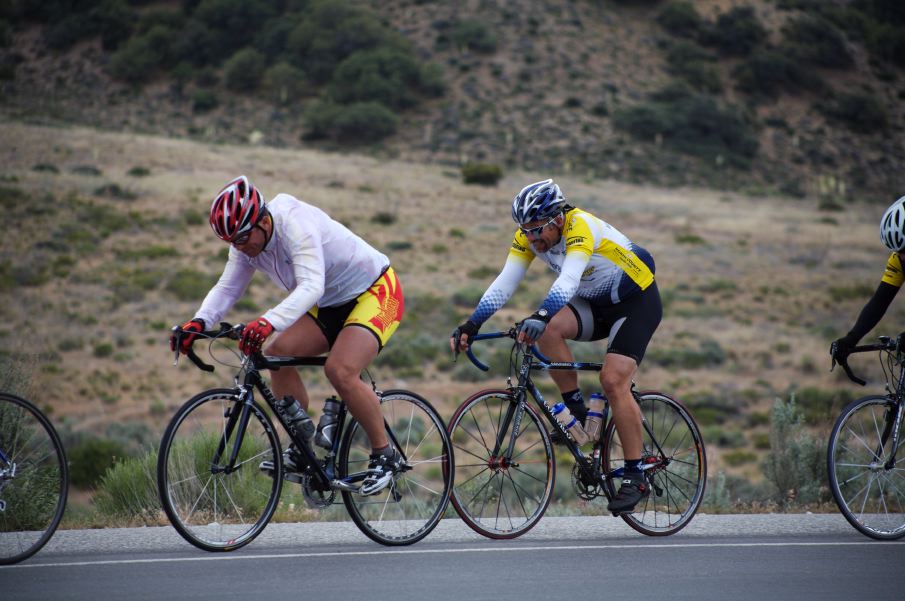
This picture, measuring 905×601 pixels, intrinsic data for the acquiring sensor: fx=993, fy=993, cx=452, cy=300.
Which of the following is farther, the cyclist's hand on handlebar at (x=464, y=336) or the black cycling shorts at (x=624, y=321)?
the black cycling shorts at (x=624, y=321)

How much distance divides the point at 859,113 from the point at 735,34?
1484 cm

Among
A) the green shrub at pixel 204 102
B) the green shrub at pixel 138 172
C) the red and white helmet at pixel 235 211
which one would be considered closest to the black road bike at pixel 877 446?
the red and white helmet at pixel 235 211

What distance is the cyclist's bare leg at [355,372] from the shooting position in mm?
5770

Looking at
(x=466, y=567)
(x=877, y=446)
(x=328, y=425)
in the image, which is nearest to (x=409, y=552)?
(x=466, y=567)

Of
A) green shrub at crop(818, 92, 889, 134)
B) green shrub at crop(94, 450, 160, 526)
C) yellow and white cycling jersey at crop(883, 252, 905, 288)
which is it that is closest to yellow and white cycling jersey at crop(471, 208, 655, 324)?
yellow and white cycling jersey at crop(883, 252, 905, 288)

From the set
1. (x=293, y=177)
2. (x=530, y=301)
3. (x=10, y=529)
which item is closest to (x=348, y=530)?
(x=10, y=529)

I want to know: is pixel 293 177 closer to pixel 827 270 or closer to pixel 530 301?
pixel 530 301

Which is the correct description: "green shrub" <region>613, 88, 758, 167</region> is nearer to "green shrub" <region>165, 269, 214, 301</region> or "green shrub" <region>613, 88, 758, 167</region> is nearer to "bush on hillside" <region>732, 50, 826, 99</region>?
"bush on hillside" <region>732, 50, 826, 99</region>

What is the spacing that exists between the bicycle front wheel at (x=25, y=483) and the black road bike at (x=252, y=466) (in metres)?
0.67

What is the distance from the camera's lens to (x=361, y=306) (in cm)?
604

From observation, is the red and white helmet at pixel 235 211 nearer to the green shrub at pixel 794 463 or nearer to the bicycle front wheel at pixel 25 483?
the bicycle front wheel at pixel 25 483

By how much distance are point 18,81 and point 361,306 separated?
8757 centimetres

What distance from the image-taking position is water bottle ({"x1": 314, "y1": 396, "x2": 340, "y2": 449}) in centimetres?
599

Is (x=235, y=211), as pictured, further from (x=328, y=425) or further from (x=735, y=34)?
(x=735, y=34)
